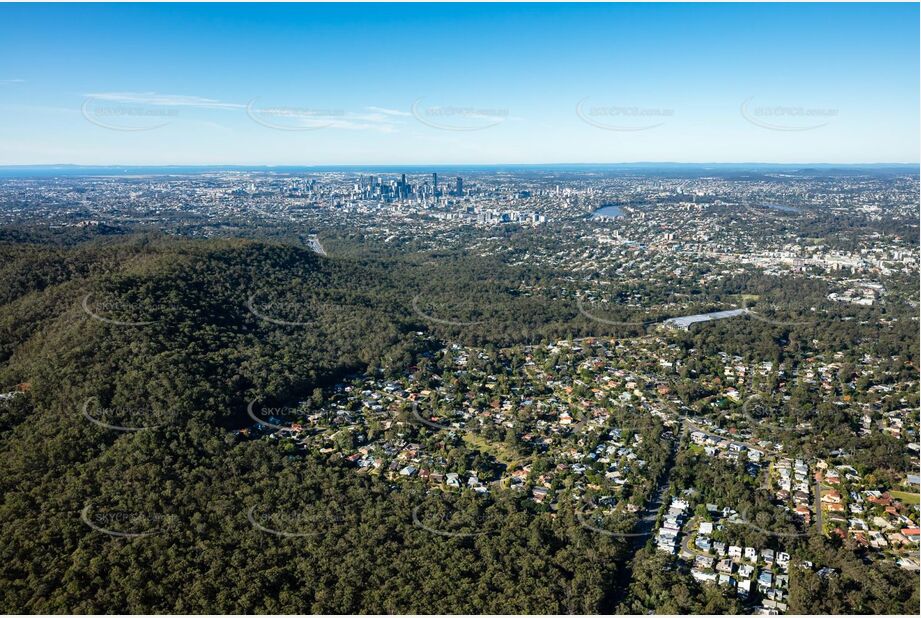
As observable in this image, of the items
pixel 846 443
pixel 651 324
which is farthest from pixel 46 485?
pixel 651 324

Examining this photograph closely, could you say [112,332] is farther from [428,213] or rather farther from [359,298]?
[428,213]

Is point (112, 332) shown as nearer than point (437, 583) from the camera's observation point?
No

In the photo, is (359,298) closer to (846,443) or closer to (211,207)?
(846,443)

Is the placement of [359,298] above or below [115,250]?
below

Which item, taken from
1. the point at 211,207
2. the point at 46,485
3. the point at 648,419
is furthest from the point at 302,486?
the point at 211,207

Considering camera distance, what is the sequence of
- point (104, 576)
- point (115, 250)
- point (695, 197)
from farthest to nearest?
point (695, 197)
point (115, 250)
point (104, 576)

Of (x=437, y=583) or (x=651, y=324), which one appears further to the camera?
(x=651, y=324)

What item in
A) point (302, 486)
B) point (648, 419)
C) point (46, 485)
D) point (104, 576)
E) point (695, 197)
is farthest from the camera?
point (695, 197)

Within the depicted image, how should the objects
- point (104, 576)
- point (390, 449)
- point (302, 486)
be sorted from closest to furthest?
1. point (104, 576)
2. point (302, 486)
3. point (390, 449)

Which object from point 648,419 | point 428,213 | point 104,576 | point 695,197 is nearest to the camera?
point 104,576
